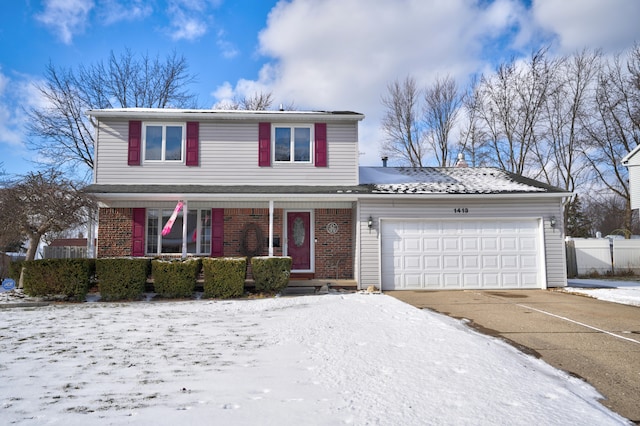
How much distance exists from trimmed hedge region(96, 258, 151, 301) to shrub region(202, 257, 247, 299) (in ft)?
5.23

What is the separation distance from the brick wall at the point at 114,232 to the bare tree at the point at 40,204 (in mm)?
661

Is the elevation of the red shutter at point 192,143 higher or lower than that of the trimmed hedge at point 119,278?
higher

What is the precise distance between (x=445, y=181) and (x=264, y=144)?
5764 mm

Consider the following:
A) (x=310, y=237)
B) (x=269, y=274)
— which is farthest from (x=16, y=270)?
(x=310, y=237)

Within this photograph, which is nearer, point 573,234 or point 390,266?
point 390,266

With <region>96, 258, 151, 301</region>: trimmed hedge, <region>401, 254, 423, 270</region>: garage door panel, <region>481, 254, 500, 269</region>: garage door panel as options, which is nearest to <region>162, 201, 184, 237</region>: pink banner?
<region>96, 258, 151, 301</region>: trimmed hedge

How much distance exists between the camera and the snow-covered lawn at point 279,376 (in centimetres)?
294

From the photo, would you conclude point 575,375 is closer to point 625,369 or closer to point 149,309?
point 625,369

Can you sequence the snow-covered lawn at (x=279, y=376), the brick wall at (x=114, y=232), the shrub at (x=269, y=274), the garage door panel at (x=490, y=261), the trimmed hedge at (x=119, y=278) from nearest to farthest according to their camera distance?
the snow-covered lawn at (x=279, y=376), the trimmed hedge at (x=119, y=278), the shrub at (x=269, y=274), the garage door panel at (x=490, y=261), the brick wall at (x=114, y=232)

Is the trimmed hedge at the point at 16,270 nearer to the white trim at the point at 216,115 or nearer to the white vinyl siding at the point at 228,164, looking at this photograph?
the white vinyl siding at the point at 228,164

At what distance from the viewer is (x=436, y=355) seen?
4.39 m

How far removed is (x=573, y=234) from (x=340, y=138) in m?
24.7

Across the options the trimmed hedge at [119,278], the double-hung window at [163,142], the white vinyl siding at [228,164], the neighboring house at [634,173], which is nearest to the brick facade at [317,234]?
the white vinyl siding at [228,164]

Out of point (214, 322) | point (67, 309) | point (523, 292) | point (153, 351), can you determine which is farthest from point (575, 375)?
point (67, 309)
